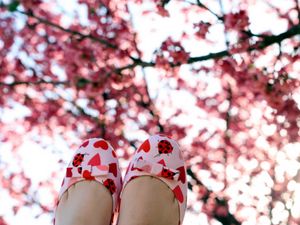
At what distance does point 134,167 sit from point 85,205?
0.40 feet

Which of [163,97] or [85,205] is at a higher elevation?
[163,97]

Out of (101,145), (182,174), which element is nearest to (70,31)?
(101,145)

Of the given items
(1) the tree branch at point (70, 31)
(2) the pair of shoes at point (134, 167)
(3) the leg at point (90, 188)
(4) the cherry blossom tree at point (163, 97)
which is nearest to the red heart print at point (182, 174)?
(2) the pair of shoes at point (134, 167)

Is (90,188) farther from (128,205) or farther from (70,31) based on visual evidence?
(70,31)

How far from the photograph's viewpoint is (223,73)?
5.97 feet

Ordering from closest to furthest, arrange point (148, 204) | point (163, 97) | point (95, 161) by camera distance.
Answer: point (148, 204) < point (95, 161) < point (163, 97)

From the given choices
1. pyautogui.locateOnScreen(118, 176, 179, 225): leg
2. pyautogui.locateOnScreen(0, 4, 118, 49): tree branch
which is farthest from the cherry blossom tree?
pyautogui.locateOnScreen(118, 176, 179, 225): leg

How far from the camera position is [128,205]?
1113mm

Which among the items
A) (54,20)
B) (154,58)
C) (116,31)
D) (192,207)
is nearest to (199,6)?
(154,58)

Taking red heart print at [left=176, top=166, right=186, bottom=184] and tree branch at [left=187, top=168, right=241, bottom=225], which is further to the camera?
tree branch at [left=187, top=168, right=241, bottom=225]

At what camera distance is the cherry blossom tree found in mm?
1891

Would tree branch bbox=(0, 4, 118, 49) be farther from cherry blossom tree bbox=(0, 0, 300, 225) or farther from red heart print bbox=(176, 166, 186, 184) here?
red heart print bbox=(176, 166, 186, 184)

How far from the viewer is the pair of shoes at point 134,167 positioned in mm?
1160

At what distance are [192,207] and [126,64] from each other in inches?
23.7
